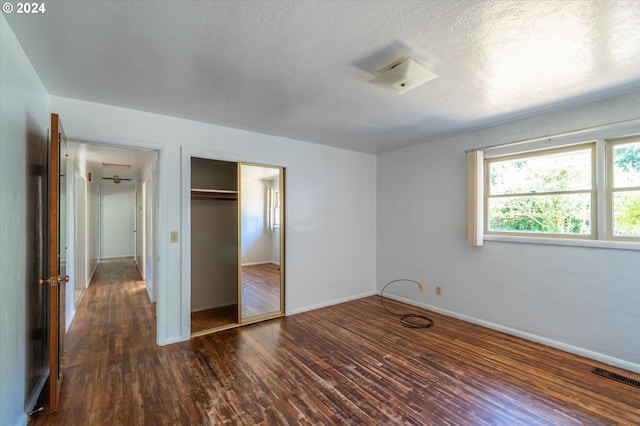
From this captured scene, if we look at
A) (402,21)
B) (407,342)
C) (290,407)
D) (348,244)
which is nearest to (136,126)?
(402,21)

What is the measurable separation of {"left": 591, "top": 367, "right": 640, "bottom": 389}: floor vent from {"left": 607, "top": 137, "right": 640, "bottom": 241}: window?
1225 mm

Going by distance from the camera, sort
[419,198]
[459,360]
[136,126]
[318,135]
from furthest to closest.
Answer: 1. [419,198]
2. [318,135]
3. [136,126]
4. [459,360]

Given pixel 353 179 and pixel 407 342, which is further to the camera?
pixel 353 179

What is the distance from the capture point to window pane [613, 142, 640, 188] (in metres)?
2.68

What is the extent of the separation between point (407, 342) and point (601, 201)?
2395 millimetres

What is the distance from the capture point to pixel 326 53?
6.39ft

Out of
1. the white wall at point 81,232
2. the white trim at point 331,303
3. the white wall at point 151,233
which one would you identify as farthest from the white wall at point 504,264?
the white wall at point 81,232

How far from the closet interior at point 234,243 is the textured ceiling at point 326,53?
47.9 inches

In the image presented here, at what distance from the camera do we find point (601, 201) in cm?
283

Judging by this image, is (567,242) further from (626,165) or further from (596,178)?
(626,165)

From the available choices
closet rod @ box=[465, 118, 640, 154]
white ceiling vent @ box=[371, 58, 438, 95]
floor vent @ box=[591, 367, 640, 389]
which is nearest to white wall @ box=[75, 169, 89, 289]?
white ceiling vent @ box=[371, 58, 438, 95]

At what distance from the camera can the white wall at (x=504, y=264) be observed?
271 centimetres

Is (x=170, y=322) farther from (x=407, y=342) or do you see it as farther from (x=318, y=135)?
(x=318, y=135)

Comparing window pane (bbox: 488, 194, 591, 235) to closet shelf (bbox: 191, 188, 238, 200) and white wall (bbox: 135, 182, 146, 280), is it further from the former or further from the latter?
white wall (bbox: 135, 182, 146, 280)
